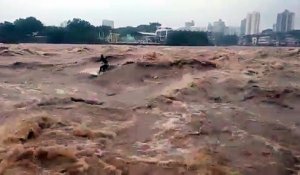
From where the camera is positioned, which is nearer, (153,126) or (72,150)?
(72,150)

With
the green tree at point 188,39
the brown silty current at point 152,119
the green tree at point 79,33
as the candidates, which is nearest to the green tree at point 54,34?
the green tree at point 79,33

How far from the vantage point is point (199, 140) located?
5965 mm

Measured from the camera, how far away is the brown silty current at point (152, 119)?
514cm

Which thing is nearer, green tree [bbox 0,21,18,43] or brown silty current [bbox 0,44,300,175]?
brown silty current [bbox 0,44,300,175]

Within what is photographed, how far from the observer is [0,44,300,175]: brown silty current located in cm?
514

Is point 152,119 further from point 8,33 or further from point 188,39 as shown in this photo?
point 8,33

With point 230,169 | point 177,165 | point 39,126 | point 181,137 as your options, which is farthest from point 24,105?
point 230,169

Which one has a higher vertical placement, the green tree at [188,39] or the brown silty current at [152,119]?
the green tree at [188,39]

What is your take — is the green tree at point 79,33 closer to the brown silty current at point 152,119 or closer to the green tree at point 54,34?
the green tree at point 54,34

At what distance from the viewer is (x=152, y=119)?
6.96m

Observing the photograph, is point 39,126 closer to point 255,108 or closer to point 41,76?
point 255,108

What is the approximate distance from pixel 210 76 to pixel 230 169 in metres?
5.15

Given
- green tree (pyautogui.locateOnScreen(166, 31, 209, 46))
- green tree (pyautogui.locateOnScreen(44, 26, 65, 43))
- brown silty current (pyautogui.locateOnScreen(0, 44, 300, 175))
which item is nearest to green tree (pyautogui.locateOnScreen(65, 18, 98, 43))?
green tree (pyautogui.locateOnScreen(44, 26, 65, 43))

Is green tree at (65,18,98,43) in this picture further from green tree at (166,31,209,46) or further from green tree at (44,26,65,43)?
green tree at (166,31,209,46)
